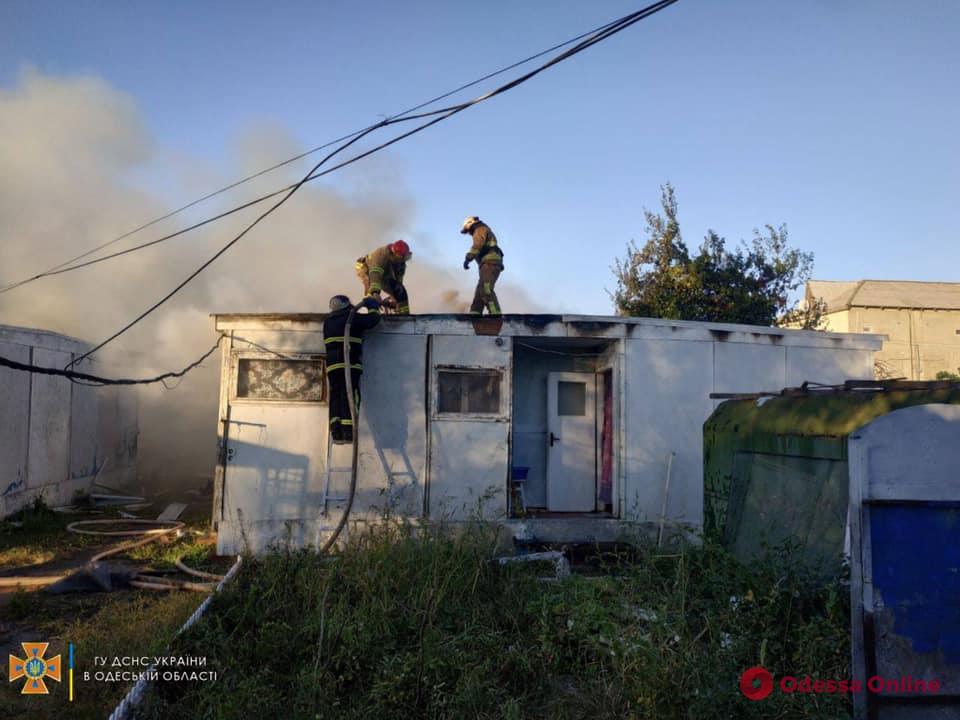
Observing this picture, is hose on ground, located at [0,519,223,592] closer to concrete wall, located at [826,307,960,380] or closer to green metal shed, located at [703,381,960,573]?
green metal shed, located at [703,381,960,573]

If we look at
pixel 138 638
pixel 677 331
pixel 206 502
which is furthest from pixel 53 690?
pixel 206 502

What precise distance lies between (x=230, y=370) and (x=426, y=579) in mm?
4768

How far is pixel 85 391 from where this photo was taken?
1480cm

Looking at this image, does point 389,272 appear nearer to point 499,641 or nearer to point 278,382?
point 278,382

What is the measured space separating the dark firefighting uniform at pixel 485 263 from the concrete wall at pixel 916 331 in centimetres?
3114

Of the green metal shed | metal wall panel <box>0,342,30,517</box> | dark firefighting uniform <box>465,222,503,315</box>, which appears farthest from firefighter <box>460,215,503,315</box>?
metal wall panel <box>0,342,30,517</box>

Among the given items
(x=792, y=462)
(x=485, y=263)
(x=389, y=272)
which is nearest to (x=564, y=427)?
(x=485, y=263)

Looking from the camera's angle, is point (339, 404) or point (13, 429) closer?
point (339, 404)

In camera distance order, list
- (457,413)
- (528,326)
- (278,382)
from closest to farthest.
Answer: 1. (278,382)
2. (457,413)
3. (528,326)

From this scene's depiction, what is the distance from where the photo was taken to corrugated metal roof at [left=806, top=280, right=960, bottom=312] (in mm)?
36312

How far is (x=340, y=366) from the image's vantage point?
873 centimetres

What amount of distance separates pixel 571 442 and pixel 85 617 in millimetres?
6761

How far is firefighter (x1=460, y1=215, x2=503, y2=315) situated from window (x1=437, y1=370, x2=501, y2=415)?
112cm

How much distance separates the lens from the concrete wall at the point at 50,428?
1157cm
